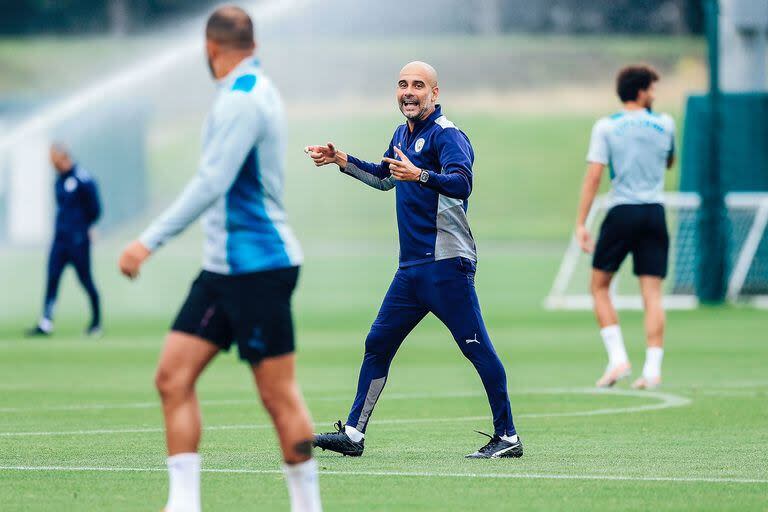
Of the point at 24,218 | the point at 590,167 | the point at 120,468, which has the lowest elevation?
the point at 24,218

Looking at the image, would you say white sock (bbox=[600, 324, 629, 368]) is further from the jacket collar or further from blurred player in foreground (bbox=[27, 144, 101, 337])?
blurred player in foreground (bbox=[27, 144, 101, 337])

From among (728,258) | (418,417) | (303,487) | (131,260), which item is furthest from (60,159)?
(303,487)

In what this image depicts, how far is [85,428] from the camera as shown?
1097 centimetres

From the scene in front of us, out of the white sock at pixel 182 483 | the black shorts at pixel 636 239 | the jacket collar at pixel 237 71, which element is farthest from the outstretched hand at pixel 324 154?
the black shorts at pixel 636 239

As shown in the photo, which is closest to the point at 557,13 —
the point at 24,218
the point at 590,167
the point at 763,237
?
the point at 24,218

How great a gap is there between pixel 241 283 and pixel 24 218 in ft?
124

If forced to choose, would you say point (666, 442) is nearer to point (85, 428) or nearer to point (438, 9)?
point (85, 428)

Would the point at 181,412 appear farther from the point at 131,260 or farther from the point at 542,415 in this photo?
the point at 542,415

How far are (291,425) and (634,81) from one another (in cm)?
684

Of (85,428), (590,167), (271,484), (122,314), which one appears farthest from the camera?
(122,314)

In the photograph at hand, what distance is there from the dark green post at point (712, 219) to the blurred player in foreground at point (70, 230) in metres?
8.34

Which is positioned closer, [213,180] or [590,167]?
[213,180]

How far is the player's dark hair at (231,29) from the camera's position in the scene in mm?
7125

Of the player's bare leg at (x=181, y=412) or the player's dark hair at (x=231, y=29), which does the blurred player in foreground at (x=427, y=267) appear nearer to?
the player's dark hair at (x=231, y=29)
